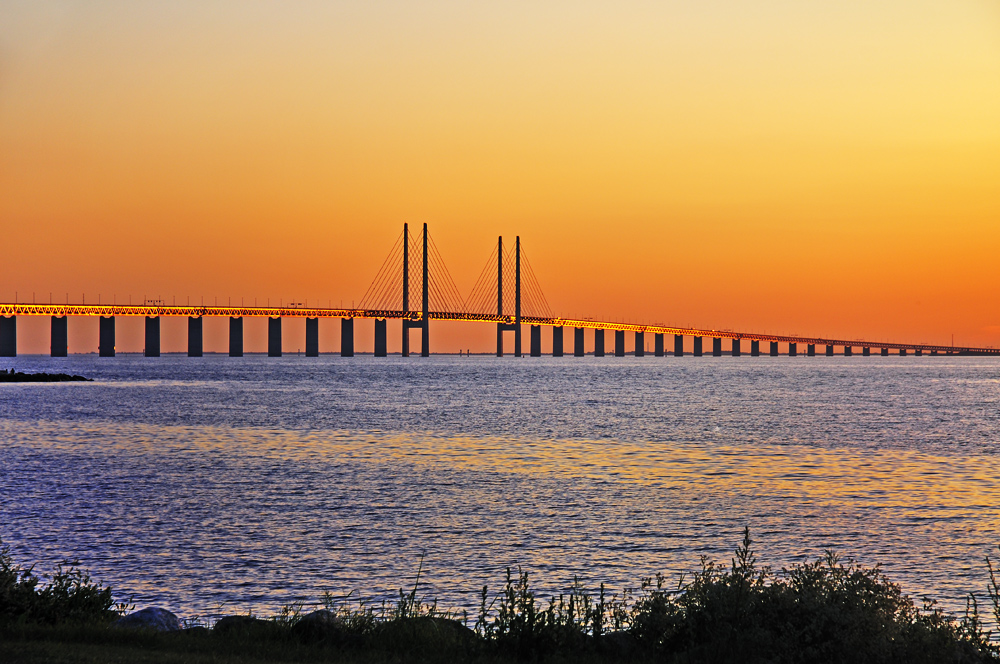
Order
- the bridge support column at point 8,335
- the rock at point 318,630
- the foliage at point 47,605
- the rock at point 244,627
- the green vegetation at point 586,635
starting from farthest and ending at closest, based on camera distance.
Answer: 1. the bridge support column at point 8,335
2. the foliage at point 47,605
3. the rock at point 244,627
4. the rock at point 318,630
5. the green vegetation at point 586,635

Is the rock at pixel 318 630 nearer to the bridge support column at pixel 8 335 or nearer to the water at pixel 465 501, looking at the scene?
the water at pixel 465 501

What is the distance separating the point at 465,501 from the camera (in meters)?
24.3

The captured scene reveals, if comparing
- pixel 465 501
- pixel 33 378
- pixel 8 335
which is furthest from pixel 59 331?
pixel 465 501

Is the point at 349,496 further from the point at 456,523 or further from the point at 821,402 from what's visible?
the point at 821,402

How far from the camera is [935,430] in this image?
49.6 metres

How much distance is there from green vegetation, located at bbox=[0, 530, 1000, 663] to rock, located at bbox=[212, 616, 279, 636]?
15 millimetres

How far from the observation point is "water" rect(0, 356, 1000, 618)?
1642 cm

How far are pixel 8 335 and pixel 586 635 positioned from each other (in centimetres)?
19899

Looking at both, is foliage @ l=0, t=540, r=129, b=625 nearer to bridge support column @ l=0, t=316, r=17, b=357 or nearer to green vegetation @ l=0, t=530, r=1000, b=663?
green vegetation @ l=0, t=530, r=1000, b=663

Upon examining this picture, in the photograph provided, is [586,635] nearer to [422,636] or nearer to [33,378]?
[422,636]

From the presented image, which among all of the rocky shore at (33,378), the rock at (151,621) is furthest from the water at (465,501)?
the rocky shore at (33,378)

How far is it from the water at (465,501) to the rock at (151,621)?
2838mm

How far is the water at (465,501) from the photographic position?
16.4m

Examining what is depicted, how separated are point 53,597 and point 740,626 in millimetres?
6991
